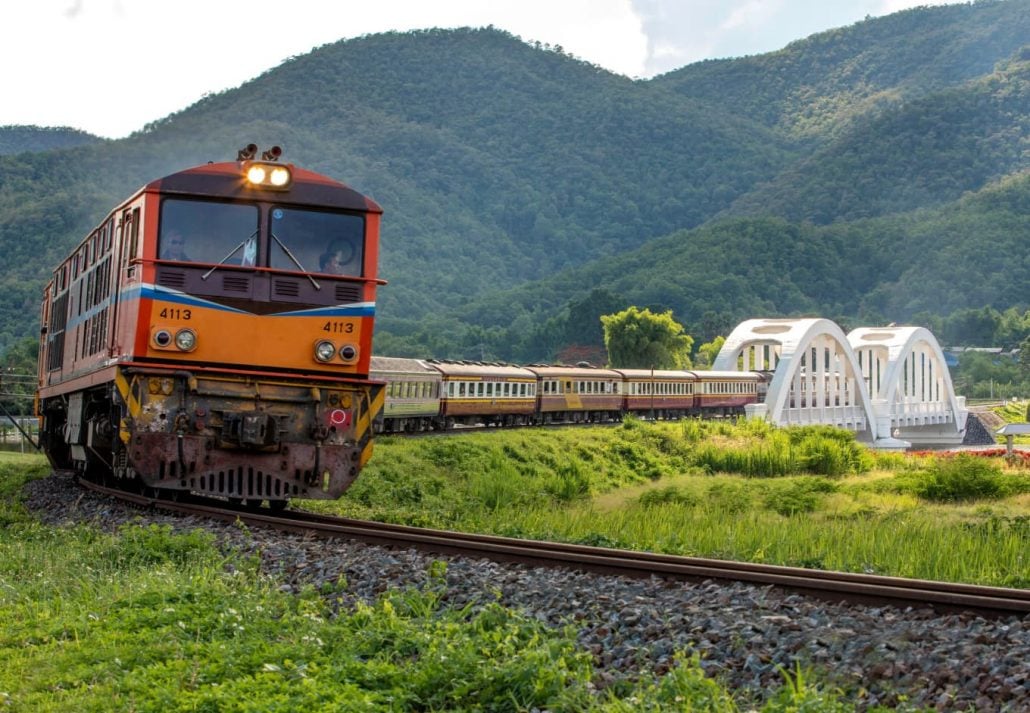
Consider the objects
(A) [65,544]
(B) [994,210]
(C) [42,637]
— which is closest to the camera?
(C) [42,637]

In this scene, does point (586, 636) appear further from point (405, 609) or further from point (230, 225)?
point (230, 225)

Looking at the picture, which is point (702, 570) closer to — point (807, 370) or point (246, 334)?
point (246, 334)

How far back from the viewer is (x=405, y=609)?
7602 mm

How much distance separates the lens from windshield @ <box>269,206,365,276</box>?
12875 millimetres

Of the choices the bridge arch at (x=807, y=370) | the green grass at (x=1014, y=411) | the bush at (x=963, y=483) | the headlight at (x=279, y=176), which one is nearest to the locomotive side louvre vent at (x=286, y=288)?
the headlight at (x=279, y=176)

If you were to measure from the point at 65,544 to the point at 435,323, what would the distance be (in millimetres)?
116694

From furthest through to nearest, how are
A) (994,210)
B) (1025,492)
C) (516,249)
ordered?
(516,249), (994,210), (1025,492)

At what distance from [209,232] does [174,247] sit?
41 centimetres

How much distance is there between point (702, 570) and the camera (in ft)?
26.8

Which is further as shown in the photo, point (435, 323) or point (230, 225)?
point (435, 323)

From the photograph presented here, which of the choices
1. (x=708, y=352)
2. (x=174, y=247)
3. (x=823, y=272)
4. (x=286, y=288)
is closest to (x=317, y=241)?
(x=286, y=288)

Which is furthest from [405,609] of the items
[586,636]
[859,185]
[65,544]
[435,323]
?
[859,185]

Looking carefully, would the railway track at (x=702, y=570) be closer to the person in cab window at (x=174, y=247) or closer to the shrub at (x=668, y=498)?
the person in cab window at (x=174, y=247)

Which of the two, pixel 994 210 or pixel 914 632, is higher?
pixel 994 210
